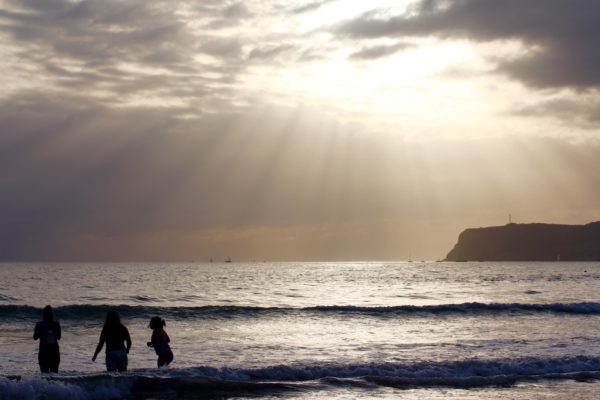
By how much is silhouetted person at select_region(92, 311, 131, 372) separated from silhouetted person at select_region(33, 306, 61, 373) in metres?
1.05

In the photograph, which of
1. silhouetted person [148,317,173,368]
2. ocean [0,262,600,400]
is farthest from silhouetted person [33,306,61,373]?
silhouetted person [148,317,173,368]

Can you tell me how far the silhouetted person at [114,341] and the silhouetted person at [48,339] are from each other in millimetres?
1053

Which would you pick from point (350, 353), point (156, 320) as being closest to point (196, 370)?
point (156, 320)

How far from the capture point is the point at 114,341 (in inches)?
715

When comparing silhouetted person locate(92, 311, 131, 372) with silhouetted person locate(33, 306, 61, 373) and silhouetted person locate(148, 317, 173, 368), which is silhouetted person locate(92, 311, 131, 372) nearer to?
silhouetted person locate(33, 306, 61, 373)

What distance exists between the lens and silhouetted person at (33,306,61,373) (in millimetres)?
17828

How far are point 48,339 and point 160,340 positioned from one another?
3.02 metres

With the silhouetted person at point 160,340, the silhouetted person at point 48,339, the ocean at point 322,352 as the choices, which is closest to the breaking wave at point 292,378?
the ocean at point 322,352

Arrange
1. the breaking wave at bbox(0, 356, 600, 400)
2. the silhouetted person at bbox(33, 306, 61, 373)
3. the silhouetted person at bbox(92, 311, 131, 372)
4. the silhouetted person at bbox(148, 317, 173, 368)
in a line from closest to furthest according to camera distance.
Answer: the breaking wave at bbox(0, 356, 600, 400) → the silhouetted person at bbox(33, 306, 61, 373) → the silhouetted person at bbox(92, 311, 131, 372) → the silhouetted person at bbox(148, 317, 173, 368)

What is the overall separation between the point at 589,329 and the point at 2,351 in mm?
24443

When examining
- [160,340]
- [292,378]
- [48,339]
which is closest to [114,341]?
[48,339]

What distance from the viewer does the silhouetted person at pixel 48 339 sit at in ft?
58.5

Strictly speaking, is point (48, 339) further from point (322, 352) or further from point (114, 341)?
point (322, 352)

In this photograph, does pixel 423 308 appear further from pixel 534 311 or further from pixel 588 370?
pixel 588 370
